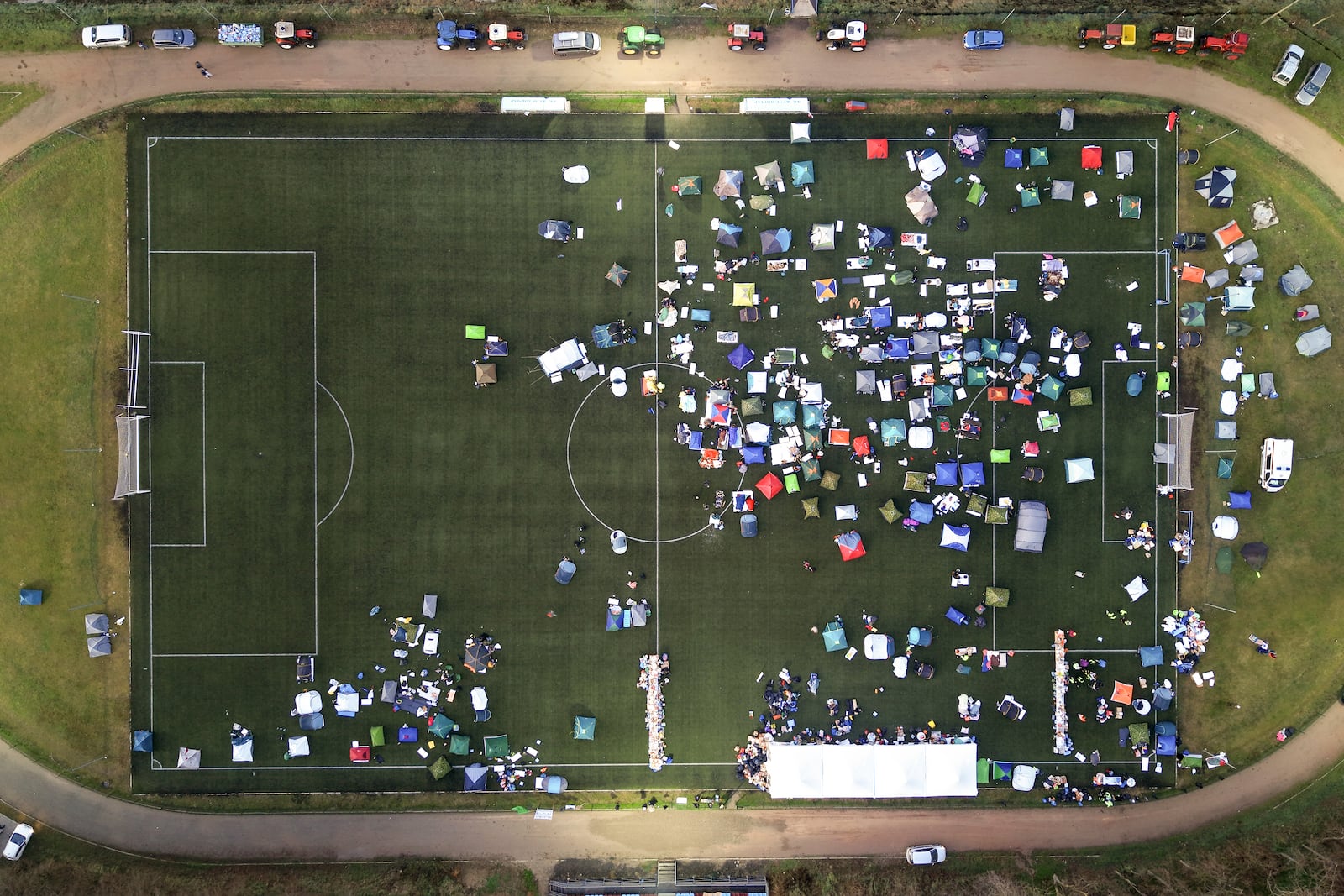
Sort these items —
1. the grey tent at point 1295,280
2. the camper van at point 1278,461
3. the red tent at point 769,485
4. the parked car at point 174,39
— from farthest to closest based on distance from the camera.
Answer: the red tent at point 769,485 < the grey tent at point 1295,280 < the camper van at point 1278,461 < the parked car at point 174,39

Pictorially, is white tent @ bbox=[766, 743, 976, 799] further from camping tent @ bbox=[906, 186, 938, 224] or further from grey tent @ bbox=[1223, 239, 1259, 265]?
grey tent @ bbox=[1223, 239, 1259, 265]

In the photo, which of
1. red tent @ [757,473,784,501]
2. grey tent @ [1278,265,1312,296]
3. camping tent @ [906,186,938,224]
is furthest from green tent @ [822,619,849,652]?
grey tent @ [1278,265,1312,296]

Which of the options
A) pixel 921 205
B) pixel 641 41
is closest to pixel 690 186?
pixel 641 41

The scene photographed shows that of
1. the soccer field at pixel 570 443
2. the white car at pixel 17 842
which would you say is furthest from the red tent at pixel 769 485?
the white car at pixel 17 842

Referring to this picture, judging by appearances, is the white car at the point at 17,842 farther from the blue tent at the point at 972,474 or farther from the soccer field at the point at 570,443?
the blue tent at the point at 972,474

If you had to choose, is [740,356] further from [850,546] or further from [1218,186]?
[1218,186]
